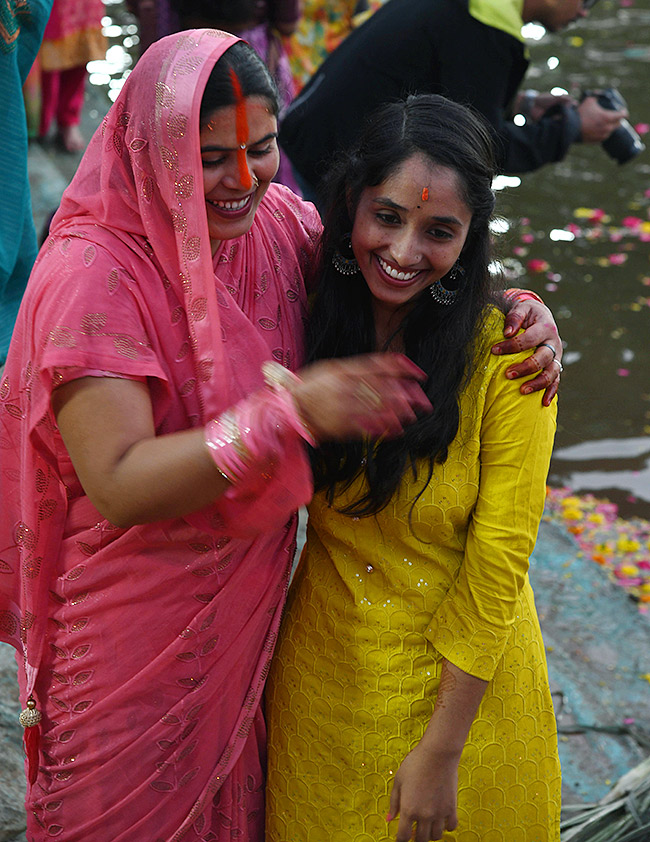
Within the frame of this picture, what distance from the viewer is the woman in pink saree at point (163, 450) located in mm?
1356

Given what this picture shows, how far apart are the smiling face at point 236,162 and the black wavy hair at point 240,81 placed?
0.03ft

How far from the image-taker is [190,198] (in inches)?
56.7

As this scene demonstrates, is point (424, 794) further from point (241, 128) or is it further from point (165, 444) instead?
point (241, 128)

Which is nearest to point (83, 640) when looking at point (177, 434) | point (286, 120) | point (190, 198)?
point (177, 434)

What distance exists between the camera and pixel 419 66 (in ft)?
9.23

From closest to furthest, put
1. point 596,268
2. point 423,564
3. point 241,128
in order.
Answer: point 241,128 < point 423,564 < point 596,268

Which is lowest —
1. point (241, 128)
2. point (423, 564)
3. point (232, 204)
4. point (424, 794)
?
point (424, 794)

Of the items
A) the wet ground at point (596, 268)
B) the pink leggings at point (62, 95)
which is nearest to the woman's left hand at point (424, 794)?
the wet ground at point (596, 268)

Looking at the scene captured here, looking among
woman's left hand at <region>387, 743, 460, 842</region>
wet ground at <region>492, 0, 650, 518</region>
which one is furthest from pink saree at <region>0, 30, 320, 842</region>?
wet ground at <region>492, 0, 650, 518</region>

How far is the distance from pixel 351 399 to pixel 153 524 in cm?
43

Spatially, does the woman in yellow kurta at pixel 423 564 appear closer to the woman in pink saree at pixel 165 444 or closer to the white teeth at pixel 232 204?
the woman in pink saree at pixel 165 444

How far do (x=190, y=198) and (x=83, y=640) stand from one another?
0.74 metres

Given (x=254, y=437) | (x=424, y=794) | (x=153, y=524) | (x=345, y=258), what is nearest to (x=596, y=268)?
(x=345, y=258)

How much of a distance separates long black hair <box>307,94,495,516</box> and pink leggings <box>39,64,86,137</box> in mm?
4085
